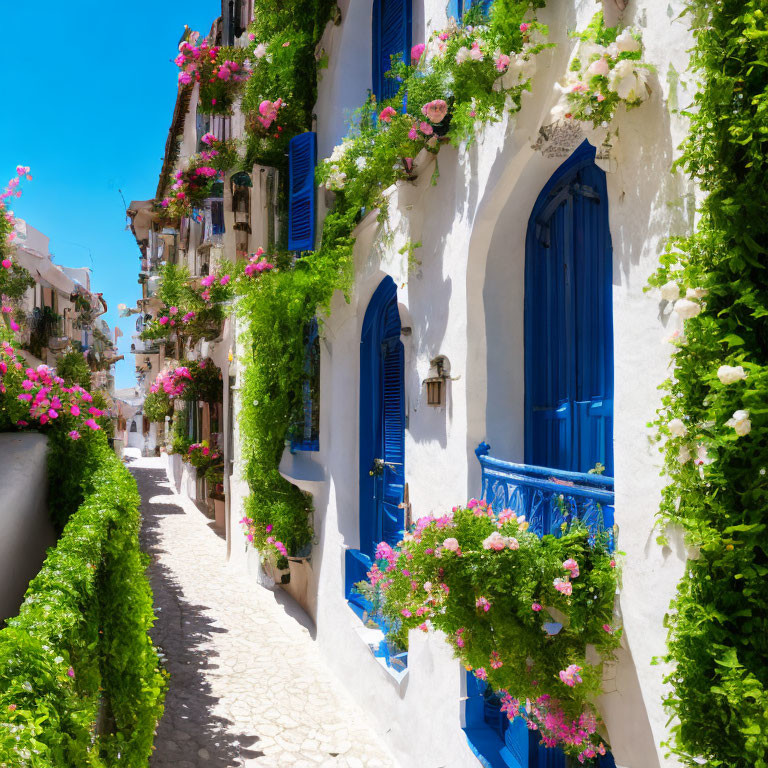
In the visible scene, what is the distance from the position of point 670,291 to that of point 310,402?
6.99 m

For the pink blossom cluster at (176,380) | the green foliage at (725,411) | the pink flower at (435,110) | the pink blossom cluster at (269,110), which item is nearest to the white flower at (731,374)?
the green foliage at (725,411)

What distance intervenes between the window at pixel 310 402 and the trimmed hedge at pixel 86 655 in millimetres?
2930

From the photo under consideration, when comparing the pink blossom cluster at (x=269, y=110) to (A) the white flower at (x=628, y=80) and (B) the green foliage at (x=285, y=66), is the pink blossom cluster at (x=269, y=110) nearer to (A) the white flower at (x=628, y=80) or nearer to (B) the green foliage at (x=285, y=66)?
(B) the green foliage at (x=285, y=66)

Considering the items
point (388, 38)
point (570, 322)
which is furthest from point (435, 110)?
point (388, 38)

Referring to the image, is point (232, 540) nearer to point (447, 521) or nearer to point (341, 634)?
point (341, 634)

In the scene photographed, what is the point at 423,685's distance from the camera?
5508 mm

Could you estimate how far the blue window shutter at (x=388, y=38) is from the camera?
21.3 feet

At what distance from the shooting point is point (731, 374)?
7.17 ft

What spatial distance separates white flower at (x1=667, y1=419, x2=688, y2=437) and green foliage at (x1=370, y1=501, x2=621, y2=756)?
90 centimetres

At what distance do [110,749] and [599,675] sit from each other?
3.07 metres

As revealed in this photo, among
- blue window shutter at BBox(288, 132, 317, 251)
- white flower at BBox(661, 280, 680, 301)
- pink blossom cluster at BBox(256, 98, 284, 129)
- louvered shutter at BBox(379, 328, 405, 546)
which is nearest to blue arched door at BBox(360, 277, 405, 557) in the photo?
louvered shutter at BBox(379, 328, 405, 546)

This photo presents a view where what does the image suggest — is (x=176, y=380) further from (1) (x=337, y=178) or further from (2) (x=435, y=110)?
(2) (x=435, y=110)

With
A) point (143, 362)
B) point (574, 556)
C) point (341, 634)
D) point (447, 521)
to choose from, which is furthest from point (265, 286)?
point (143, 362)

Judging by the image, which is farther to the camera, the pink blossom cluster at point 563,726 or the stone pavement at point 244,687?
the stone pavement at point 244,687
